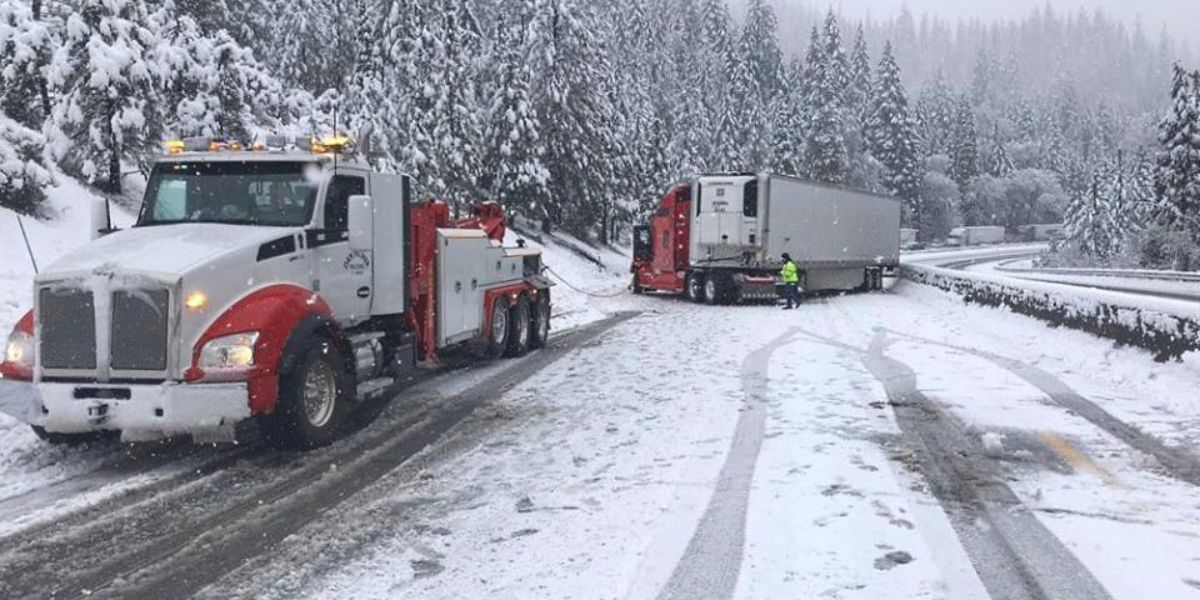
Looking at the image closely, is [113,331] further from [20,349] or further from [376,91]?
[376,91]

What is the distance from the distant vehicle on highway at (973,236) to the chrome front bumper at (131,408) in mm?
95234

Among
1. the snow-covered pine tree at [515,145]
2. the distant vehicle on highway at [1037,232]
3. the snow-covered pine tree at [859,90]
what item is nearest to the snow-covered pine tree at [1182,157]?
the snow-covered pine tree at [859,90]

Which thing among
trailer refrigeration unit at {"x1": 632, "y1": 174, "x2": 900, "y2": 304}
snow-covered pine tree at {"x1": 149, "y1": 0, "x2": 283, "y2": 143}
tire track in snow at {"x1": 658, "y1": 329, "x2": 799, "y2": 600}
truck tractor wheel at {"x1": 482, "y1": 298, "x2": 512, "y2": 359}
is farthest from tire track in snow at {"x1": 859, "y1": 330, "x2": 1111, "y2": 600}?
trailer refrigeration unit at {"x1": 632, "y1": 174, "x2": 900, "y2": 304}

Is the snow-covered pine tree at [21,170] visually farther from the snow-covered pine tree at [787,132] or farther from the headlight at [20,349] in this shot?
the snow-covered pine tree at [787,132]

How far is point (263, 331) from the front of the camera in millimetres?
7348

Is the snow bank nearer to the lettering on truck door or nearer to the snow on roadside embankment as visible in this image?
the snow on roadside embankment

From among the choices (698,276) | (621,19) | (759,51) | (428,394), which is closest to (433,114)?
(698,276)

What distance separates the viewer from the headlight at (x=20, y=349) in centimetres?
725

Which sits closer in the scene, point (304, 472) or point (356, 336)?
point (304, 472)

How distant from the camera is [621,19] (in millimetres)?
63375

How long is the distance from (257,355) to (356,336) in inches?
75.9

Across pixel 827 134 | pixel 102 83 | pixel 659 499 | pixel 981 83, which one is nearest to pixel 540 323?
pixel 659 499

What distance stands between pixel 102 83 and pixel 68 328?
39.1 feet

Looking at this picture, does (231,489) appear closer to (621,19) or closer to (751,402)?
(751,402)
